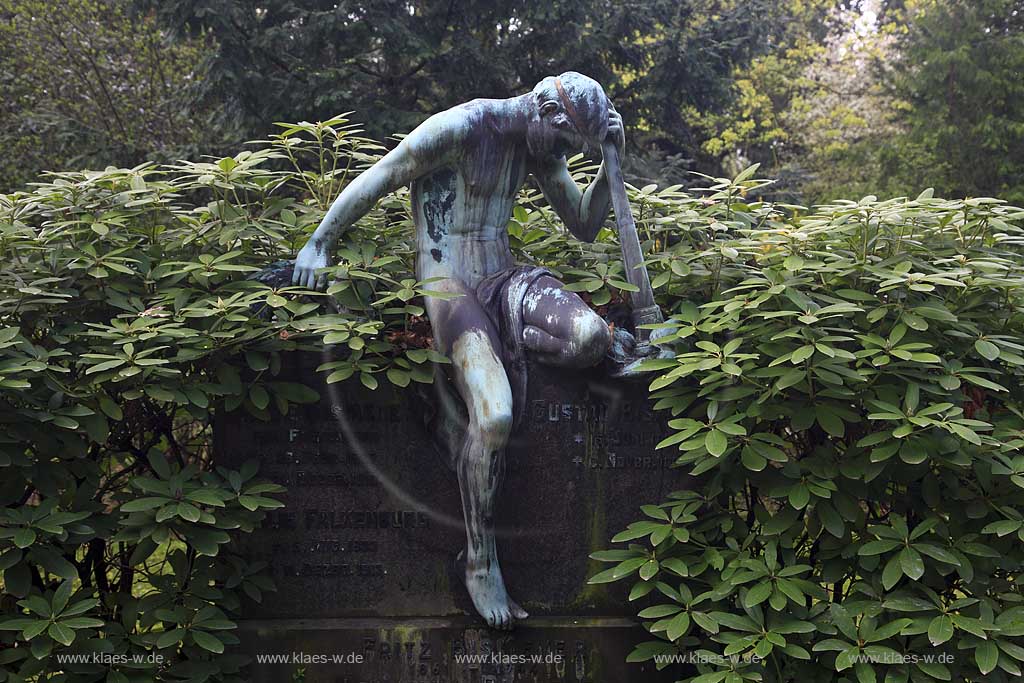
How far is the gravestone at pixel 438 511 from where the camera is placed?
12.9 feet

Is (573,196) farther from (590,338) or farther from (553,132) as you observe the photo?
(590,338)

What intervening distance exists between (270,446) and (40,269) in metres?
1.13

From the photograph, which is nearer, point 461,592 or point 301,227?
point 461,592

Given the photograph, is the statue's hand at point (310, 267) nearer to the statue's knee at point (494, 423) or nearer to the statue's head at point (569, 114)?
the statue's knee at point (494, 423)

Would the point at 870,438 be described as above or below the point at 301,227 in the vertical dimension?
below

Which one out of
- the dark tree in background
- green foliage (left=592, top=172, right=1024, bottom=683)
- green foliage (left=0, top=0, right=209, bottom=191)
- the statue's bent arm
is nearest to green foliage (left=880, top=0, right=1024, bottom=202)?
the dark tree in background

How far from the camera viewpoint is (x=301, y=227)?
438 cm

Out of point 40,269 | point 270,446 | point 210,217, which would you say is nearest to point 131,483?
point 270,446

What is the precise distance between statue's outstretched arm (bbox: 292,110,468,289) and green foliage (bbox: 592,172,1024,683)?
44.5 inches

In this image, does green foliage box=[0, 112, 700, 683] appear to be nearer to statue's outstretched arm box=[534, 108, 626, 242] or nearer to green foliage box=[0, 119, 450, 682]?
green foliage box=[0, 119, 450, 682]

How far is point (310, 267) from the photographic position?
157 inches

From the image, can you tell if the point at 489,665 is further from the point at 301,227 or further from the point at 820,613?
the point at 301,227

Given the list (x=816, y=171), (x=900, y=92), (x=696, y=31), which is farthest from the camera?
(x=816, y=171)

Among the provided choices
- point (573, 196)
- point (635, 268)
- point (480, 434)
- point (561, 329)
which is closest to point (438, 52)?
point (573, 196)
